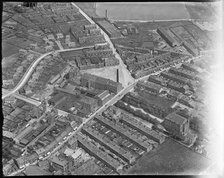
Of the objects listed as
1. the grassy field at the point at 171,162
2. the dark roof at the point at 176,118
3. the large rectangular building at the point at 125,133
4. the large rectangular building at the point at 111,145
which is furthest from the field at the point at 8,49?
the grassy field at the point at 171,162

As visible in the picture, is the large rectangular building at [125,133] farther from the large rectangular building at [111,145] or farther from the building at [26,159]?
the building at [26,159]

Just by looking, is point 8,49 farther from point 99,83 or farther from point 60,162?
point 60,162

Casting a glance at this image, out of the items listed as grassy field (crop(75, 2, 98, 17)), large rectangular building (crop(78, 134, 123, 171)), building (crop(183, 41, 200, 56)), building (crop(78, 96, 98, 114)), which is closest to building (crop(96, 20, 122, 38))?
grassy field (crop(75, 2, 98, 17))

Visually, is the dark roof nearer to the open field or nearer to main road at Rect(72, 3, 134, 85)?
main road at Rect(72, 3, 134, 85)

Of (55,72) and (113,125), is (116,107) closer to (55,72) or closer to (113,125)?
(113,125)

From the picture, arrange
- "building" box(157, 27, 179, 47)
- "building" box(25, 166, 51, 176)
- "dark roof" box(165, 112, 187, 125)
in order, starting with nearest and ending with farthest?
"building" box(25, 166, 51, 176) < "dark roof" box(165, 112, 187, 125) < "building" box(157, 27, 179, 47)

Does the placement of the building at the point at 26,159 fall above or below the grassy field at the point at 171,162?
below

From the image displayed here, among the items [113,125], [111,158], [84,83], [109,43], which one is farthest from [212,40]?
[111,158]
